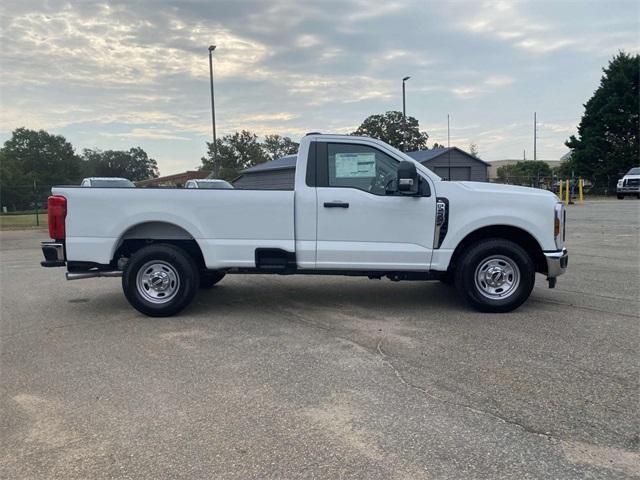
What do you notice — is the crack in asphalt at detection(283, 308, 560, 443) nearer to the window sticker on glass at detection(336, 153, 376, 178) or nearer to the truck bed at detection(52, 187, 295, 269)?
the truck bed at detection(52, 187, 295, 269)

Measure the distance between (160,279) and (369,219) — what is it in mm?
2593

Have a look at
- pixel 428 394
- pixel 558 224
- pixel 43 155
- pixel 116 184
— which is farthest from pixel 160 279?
pixel 43 155

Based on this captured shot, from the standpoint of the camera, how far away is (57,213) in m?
6.02

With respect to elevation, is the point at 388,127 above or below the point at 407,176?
above

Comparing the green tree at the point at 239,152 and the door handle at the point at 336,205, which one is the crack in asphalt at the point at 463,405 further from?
the green tree at the point at 239,152

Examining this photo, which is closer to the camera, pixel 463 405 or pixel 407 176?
pixel 463 405

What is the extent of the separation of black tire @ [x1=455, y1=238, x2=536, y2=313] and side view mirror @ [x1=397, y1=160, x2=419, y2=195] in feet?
3.55

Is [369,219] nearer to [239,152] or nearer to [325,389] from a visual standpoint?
[325,389]

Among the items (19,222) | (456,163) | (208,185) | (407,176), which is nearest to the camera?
(407,176)

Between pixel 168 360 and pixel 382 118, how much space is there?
6470 cm

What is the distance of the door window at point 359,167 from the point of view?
6.11m

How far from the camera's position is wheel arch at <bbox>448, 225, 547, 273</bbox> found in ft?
20.2

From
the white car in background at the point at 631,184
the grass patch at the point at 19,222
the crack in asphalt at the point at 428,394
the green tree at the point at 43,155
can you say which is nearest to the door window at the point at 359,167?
the crack in asphalt at the point at 428,394

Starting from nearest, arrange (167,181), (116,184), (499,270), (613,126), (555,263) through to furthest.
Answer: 1. (555,263)
2. (499,270)
3. (116,184)
4. (167,181)
5. (613,126)
